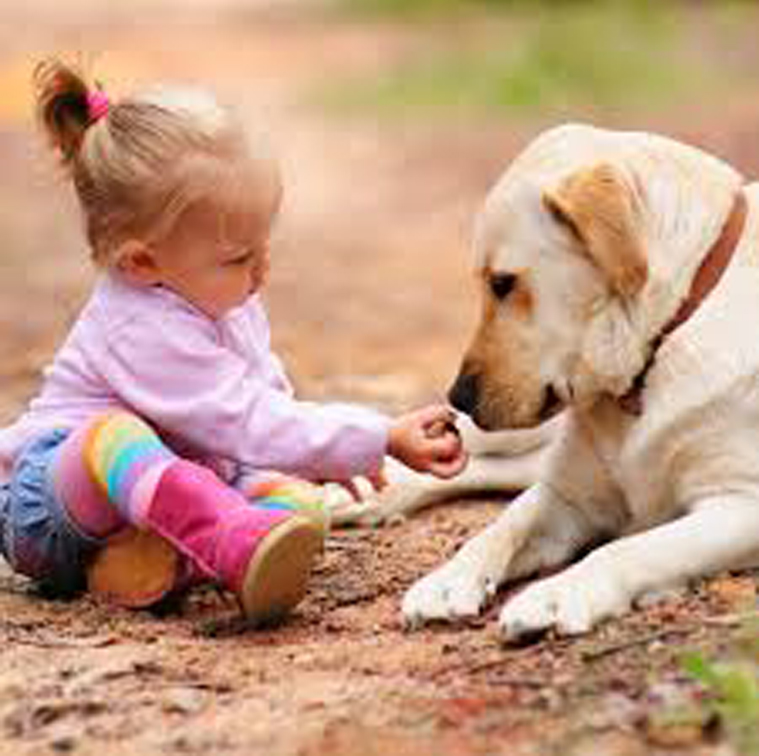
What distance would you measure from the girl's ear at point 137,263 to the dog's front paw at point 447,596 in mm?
803

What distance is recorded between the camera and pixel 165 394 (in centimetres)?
412

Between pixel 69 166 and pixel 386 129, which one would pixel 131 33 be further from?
pixel 69 166

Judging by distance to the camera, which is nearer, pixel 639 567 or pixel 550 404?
pixel 639 567

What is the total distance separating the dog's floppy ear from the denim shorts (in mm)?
1122

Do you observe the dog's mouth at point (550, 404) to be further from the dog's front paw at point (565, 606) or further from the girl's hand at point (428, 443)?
the dog's front paw at point (565, 606)

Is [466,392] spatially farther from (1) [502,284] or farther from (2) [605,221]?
(2) [605,221]

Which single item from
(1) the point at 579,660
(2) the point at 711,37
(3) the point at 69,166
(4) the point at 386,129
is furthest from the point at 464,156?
(1) the point at 579,660

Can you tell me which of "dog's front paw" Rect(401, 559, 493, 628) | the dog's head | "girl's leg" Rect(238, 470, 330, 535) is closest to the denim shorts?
"girl's leg" Rect(238, 470, 330, 535)

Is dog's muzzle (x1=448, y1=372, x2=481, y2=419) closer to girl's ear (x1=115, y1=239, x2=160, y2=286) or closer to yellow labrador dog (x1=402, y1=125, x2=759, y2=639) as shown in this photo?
yellow labrador dog (x1=402, y1=125, x2=759, y2=639)

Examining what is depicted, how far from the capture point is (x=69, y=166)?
4.28 m

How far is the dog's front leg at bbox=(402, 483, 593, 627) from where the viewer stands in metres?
3.89

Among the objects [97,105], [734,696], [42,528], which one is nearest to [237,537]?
[42,528]

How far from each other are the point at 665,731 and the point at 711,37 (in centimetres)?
1265

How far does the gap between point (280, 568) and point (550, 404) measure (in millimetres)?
644
